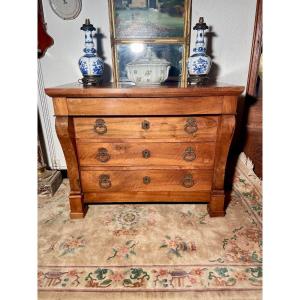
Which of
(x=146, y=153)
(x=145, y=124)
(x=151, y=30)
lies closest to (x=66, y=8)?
(x=151, y=30)

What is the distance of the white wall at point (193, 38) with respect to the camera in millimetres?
2018

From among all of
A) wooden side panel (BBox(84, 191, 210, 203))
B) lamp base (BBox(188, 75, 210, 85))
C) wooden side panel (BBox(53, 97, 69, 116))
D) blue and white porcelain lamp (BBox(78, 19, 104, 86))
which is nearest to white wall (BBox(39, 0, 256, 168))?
blue and white porcelain lamp (BBox(78, 19, 104, 86))

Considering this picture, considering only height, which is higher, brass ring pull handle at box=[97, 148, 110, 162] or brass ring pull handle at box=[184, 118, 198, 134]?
brass ring pull handle at box=[184, 118, 198, 134]

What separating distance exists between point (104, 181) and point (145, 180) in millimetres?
326

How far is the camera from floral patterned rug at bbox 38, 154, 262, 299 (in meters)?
1.30

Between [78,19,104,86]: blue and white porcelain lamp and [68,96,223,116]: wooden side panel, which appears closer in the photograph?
[68,96,223,116]: wooden side panel

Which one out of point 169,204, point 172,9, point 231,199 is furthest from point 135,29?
point 231,199

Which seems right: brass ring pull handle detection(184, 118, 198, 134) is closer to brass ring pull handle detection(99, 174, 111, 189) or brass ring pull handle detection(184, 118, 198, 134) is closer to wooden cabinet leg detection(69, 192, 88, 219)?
brass ring pull handle detection(99, 174, 111, 189)

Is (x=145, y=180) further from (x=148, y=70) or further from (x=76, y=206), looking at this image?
(x=148, y=70)

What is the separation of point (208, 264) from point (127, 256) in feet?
1.73

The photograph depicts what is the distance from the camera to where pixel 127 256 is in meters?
1.47

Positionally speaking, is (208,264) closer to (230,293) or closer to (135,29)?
(230,293)

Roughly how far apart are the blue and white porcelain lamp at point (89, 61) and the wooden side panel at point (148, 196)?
89 cm

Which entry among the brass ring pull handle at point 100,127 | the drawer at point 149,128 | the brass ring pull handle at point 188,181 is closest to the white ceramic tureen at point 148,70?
the drawer at point 149,128
